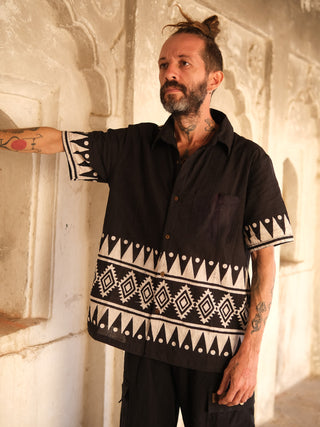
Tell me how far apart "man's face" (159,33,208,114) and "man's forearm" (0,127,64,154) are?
1.61 ft

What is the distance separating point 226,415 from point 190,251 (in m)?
0.66

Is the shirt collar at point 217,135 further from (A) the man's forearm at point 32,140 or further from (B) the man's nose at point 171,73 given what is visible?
(A) the man's forearm at point 32,140

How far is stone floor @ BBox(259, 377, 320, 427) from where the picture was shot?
415cm

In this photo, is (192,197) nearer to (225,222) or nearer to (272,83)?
(225,222)

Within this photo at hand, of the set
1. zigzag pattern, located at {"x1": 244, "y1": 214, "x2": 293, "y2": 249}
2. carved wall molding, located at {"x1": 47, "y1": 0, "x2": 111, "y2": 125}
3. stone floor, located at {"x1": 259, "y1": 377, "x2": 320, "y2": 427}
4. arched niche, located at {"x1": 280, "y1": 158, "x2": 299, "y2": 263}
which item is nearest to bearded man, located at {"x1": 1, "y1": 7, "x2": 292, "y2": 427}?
zigzag pattern, located at {"x1": 244, "y1": 214, "x2": 293, "y2": 249}

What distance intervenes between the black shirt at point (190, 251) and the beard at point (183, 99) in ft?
0.31

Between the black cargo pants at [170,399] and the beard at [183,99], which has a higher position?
the beard at [183,99]

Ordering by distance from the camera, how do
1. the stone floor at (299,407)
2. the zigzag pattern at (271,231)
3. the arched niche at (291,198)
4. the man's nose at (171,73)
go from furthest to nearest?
1. the arched niche at (291,198)
2. the stone floor at (299,407)
3. the man's nose at (171,73)
4. the zigzag pattern at (271,231)

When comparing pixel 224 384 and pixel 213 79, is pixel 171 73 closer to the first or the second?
pixel 213 79

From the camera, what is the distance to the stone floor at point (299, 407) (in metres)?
4.15

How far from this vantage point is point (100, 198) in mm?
2760

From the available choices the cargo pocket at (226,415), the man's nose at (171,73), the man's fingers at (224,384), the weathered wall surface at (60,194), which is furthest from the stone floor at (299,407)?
the man's nose at (171,73)

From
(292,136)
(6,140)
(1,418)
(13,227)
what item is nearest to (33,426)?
(1,418)

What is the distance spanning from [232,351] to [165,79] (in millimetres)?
1112
